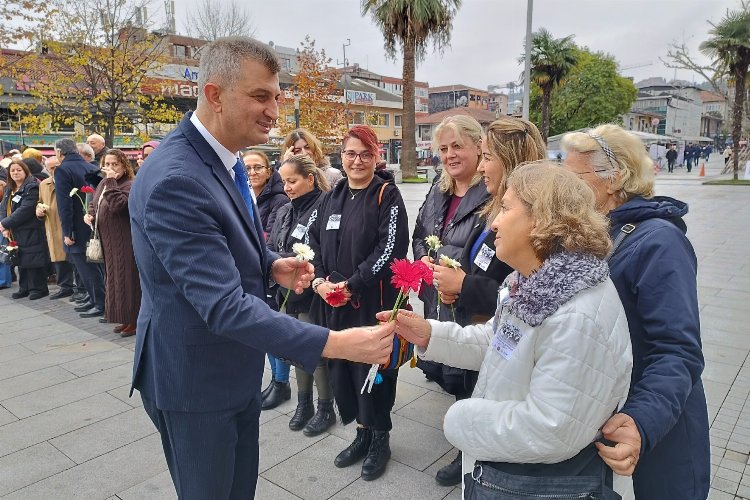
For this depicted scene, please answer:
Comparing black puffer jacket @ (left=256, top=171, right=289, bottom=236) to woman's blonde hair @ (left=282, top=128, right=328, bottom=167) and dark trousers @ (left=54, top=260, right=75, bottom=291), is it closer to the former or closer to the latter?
woman's blonde hair @ (left=282, top=128, right=328, bottom=167)

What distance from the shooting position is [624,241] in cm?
→ 180

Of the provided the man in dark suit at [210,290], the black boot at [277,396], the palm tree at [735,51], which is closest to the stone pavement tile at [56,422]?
the black boot at [277,396]

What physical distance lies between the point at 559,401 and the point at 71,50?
58.0 ft

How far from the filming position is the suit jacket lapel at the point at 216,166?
69.4 inches

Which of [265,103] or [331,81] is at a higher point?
[331,81]

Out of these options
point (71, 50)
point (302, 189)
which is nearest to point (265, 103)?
point (302, 189)

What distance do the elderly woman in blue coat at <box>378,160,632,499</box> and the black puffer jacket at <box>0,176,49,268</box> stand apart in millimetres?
7703

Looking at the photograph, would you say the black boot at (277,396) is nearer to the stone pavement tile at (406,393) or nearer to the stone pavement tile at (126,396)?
the stone pavement tile at (406,393)

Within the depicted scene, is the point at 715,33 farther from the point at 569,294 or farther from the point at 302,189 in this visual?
the point at 569,294

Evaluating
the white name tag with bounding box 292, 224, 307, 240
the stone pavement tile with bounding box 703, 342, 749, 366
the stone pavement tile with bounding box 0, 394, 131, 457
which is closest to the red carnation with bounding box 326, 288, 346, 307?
the white name tag with bounding box 292, 224, 307, 240

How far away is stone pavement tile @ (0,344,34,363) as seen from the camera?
525 centimetres

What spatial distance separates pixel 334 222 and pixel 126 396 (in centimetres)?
242

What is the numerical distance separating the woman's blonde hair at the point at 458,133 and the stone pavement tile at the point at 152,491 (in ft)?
7.95

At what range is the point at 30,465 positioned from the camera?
3.32 meters
